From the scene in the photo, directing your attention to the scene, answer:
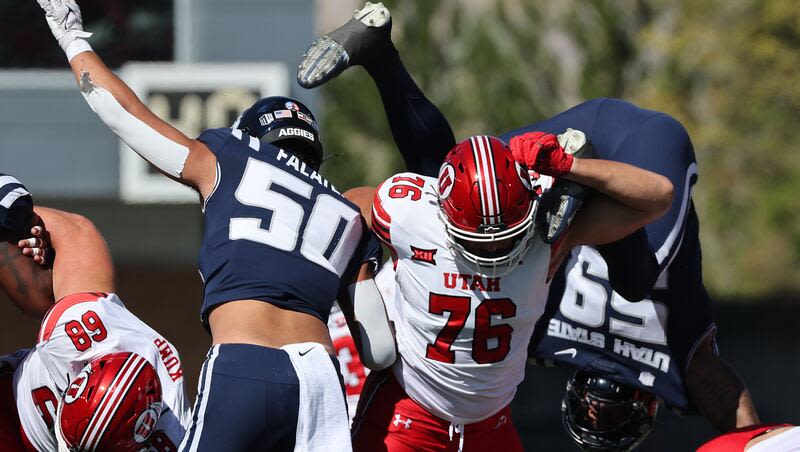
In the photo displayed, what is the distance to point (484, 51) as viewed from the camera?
1720 cm

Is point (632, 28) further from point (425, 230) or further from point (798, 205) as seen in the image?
point (425, 230)

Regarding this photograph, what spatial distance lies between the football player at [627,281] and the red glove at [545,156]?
0.69 meters

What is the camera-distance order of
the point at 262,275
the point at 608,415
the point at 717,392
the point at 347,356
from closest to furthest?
the point at 262,275
the point at 608,415
the point at 717,392
the point at 347,356

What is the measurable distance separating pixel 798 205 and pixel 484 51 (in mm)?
4944

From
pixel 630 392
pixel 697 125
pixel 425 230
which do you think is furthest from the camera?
pixel 697 125

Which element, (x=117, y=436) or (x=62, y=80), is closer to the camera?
(x=117, y=436)

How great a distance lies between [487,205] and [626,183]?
458 millimetres

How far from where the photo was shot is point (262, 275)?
11.7 ft

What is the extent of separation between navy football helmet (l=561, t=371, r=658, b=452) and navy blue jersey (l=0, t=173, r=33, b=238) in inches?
89.5

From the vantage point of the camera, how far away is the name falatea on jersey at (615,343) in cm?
488

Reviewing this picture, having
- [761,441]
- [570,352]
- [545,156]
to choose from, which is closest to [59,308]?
[545,156]

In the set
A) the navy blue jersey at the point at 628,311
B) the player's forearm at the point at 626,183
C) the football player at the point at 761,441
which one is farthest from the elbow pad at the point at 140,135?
the football player at the point at 761,441

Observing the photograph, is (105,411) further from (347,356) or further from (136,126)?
(347,356)

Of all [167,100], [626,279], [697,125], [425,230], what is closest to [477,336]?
[425,230]
